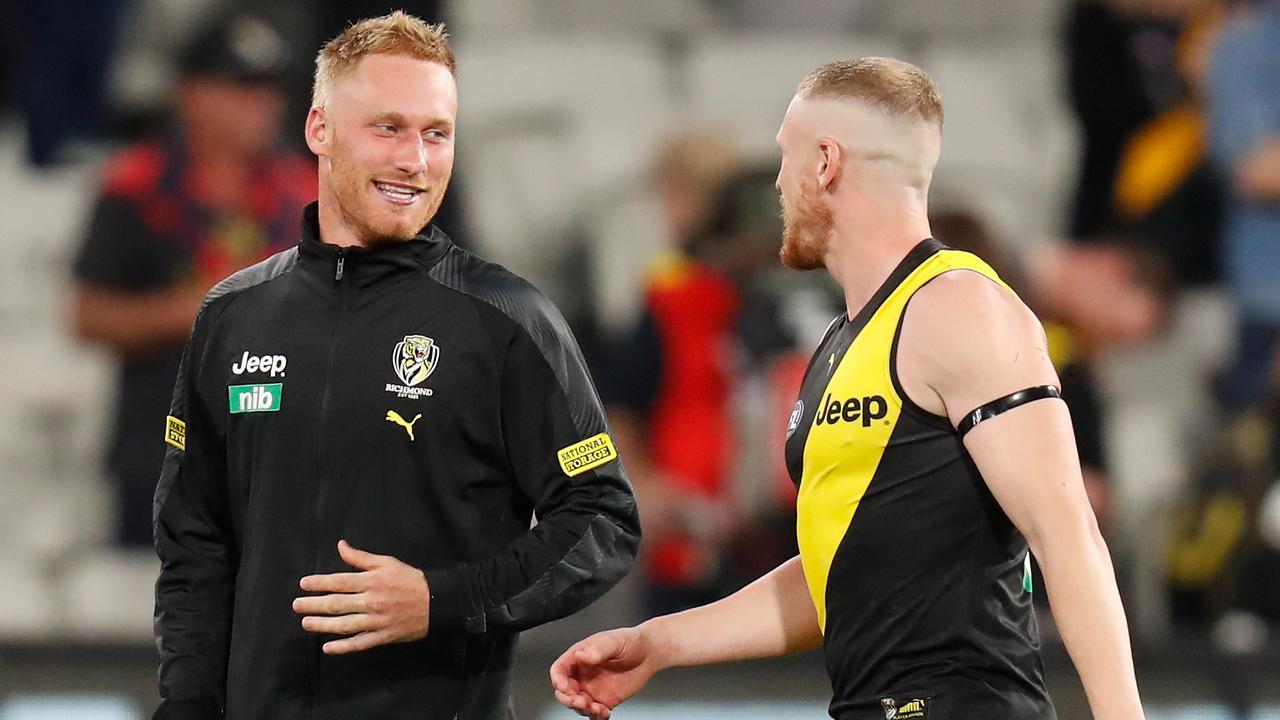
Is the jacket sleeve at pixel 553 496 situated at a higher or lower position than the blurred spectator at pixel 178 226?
lower

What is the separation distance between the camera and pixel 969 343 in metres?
3.29

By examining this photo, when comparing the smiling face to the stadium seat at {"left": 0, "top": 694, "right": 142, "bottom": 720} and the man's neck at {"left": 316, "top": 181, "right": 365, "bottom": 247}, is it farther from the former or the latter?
the stadium seat at {"left": 0, "top": 694, "right": 142, "bottom": 720}

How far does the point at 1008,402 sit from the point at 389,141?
131 centimetres

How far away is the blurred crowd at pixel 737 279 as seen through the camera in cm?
764

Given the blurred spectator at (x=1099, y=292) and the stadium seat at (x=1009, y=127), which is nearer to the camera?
the blurred spectator at (x=1099, y=292)

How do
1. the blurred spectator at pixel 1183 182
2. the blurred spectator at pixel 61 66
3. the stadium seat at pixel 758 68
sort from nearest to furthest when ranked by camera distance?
the blurred spectator at pixel 1183 182, the blurred spectator at pixel 61 66, the stadium seat at pixel 758 68

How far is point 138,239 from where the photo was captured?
7633mm

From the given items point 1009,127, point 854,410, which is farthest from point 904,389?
point 1009,127

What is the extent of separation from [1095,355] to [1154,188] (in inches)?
34.2

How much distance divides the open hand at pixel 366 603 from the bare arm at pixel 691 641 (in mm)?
491

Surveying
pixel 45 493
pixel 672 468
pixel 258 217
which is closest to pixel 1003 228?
pixel 672 468

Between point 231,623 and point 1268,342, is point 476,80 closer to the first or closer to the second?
point 1268,342

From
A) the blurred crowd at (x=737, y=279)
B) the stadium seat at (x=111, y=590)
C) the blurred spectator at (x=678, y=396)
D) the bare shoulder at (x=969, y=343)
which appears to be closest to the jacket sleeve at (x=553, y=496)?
the bare shoulder at (x=969, y=343)

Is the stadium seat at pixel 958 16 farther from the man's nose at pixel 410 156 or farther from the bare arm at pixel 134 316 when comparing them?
the man's nose at pixel 410 156
